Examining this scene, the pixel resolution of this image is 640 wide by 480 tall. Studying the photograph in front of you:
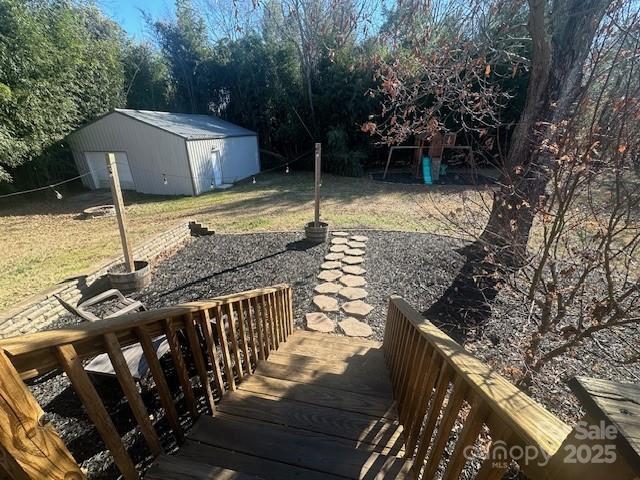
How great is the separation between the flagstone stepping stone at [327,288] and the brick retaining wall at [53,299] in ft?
10.0

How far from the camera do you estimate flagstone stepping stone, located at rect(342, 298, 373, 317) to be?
3.58 m

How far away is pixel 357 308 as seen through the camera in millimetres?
3666

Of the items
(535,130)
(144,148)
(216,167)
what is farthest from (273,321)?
(144,148)

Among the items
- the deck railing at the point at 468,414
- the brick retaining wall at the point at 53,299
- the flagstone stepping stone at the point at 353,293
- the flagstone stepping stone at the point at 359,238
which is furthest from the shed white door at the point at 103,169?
the deck railing at the point at 468,414

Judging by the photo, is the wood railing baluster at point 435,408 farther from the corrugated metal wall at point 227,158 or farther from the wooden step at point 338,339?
Answer: the corrugated metal wall at point 227,158

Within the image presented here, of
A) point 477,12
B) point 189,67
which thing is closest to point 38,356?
point 477,12

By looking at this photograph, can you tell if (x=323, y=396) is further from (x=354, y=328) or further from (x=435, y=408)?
(x=354, y=328)

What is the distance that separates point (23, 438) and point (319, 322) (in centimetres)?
285

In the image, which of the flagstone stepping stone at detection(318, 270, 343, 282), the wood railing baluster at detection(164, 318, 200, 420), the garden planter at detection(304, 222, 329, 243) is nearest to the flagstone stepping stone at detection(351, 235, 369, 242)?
the garden planter at detection(304, 222, 329, 243)

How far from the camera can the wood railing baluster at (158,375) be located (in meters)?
1.21

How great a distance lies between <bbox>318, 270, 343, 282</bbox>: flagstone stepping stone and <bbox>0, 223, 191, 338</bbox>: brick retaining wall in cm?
302

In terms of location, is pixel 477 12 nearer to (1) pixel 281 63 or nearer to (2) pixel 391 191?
(2) pixel 391 191

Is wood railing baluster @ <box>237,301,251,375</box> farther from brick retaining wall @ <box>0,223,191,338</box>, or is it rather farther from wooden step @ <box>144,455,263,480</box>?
brick retaining wall @ <box>0,223,191,338</box>

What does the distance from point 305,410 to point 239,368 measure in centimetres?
57
